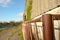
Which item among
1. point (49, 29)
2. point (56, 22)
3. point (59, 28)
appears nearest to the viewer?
point (49, 29)

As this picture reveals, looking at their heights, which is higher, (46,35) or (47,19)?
(47,19)

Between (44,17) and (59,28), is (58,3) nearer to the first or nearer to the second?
(59,28)

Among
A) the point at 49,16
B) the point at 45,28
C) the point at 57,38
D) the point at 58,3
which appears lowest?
the point at 57,38

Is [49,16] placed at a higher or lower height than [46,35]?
higher

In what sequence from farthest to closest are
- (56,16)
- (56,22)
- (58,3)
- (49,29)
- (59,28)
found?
(58,3) < (56,22) < (59,28) < (56,16) < (49,29)

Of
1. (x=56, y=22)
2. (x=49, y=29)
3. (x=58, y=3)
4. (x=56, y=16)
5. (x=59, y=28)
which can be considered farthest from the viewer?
(x=58, y=3)

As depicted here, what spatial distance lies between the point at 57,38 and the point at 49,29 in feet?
1.36

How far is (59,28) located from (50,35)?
0.37 meters

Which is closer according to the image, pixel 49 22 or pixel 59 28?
pixel 49 22

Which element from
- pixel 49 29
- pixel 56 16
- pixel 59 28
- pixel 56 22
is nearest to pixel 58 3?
pixel 56 22

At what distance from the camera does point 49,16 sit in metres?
1.59

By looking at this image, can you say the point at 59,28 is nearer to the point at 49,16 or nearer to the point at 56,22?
the point at 56,22

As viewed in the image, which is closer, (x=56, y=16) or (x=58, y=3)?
(x=56, y=16)

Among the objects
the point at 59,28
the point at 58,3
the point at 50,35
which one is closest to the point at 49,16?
the point at 50,35
